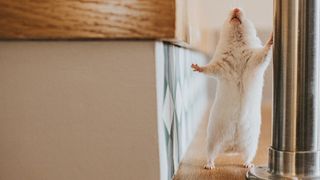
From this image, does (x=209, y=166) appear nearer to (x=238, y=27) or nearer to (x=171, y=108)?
(x=171, y=108)

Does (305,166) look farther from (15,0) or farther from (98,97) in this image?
(15,0)

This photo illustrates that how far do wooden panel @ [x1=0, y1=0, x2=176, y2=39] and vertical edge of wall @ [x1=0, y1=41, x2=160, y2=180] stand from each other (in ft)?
0.08

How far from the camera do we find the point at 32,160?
0.58 m

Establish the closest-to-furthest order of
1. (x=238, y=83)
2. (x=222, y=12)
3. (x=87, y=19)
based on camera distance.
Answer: (x=87, y=19), (x=238, y=83), (x=222, y=12)

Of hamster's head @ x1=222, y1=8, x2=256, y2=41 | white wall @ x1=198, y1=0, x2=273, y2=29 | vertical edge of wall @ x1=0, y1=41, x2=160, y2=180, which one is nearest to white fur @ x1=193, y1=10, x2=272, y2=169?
hamster's head @ x1=222, y1=8, x2=256, y2=41

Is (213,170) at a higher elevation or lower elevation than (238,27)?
lower

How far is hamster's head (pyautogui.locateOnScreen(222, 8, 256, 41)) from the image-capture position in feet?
2.20

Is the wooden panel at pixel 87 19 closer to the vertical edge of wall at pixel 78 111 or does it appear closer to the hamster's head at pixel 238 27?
the vertical edge of wall at pixel 78 111

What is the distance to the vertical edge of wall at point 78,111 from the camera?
1.80 feet

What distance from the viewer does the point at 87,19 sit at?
53cm

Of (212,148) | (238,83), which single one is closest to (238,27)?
(238,83)

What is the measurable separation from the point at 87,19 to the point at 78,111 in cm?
12

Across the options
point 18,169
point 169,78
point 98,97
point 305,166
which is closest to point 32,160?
point 18,169

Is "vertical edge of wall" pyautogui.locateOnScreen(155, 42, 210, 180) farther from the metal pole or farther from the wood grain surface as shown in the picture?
the metal pole
